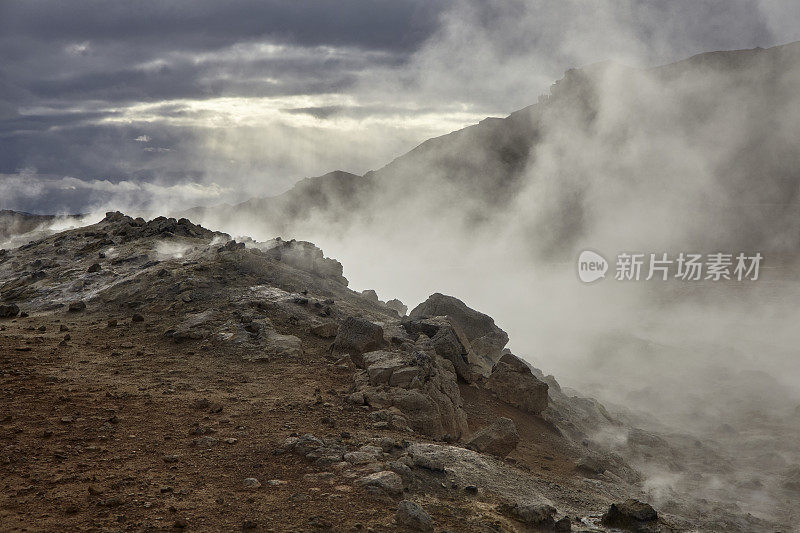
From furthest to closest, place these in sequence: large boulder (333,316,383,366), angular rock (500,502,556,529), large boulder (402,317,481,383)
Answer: large boulder (402,317,481,383)
large boulder (333,316,383,366)
angular rock (500,502,556,529)

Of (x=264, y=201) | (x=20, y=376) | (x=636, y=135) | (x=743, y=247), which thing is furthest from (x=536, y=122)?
(x=20, y=376)

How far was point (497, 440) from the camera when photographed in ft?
29.4

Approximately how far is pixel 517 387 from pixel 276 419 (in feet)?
17.8

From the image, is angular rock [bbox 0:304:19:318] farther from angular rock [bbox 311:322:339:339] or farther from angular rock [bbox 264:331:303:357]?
angular rock [bbox 311:322:339:339]

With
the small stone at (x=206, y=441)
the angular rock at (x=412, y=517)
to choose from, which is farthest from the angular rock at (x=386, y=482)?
the small stone at (x=206, y=441)

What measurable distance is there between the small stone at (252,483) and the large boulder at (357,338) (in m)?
4.71

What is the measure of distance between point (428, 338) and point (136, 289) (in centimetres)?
641

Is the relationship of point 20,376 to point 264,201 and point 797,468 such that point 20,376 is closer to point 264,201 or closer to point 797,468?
point 797,468

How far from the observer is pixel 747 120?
62.3 meters

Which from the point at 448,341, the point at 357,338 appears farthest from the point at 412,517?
the point at 448,341

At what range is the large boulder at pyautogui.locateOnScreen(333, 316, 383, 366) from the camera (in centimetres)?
1088

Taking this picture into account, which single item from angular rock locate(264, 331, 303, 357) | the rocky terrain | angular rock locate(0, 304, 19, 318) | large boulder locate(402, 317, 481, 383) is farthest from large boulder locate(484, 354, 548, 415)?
angular rock locate(0, 304, 19, 318)

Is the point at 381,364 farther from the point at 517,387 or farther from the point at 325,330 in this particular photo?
the point at 517,387

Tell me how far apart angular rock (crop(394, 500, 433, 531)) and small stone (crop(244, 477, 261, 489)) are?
1418 millimetres
